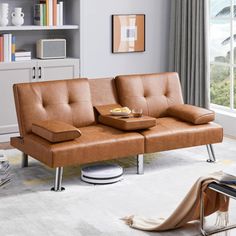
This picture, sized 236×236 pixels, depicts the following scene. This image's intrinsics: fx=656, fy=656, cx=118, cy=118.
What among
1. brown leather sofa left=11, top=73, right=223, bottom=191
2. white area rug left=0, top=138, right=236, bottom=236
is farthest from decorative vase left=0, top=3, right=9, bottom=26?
white area rug left=0, top=138, right=236, bottom=236

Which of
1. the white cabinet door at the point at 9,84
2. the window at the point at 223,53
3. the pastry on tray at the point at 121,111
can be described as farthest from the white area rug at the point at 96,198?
the window at the point at 223,53

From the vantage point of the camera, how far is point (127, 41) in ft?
25.7

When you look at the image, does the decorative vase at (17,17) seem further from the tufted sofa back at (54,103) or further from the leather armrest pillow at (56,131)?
the leather armrest pillow at (56,131)

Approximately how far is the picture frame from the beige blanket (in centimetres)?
363

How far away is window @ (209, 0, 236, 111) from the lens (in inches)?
290

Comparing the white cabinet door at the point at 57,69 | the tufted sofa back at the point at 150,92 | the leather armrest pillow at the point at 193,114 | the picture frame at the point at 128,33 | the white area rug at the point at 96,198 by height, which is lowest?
the white area rug at the point at 96,198

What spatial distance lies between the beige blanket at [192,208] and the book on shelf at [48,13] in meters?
3.34

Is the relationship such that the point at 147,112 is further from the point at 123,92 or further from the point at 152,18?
the point at 152,18

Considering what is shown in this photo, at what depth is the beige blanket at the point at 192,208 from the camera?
13.9 ft

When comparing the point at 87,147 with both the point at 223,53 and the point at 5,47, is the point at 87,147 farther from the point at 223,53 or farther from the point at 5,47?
the point at 223,53

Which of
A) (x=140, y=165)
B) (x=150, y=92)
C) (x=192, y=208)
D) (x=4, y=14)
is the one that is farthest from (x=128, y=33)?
(x=192, y=208)

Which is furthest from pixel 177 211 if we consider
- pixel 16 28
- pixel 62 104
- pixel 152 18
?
pixel 152 18

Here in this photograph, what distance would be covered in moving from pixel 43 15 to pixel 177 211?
355 centimetres

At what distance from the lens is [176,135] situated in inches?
227
